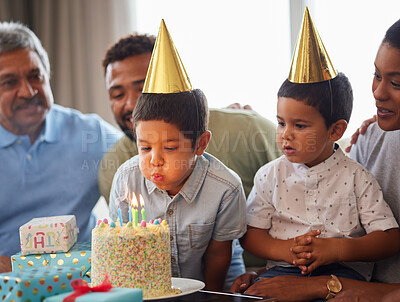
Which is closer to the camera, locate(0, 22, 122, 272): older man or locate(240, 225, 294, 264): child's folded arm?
locate(240, 225, 294, 264): child's folded arm

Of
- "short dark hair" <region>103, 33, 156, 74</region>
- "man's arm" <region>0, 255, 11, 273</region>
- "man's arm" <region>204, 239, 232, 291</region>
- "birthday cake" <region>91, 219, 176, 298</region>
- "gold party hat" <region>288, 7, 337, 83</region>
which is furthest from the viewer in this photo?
"short dark hair" <region>103, 33, 156, 74</region>

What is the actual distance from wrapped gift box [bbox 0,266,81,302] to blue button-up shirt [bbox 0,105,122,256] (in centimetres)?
111

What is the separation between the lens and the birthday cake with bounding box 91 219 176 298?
1.11m

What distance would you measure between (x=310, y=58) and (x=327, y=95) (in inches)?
4.2

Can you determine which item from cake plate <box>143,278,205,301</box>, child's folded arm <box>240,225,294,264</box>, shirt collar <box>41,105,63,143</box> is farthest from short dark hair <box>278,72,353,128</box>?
shirt collar <box>41,105,63,143</box>

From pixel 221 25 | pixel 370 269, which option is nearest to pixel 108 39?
pixel 221 25

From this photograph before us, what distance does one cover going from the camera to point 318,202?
4.83 ft

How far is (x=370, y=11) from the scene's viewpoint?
2551 millimetres

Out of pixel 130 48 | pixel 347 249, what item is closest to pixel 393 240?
pixel 347 249

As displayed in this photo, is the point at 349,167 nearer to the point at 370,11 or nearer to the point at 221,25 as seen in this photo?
the point at 370,11

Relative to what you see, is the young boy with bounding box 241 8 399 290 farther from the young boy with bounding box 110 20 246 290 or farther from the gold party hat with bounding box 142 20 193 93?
the gold party hat with bounding box 142 20 193 93

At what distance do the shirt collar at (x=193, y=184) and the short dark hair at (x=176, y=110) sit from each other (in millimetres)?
114

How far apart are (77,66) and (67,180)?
1344mm

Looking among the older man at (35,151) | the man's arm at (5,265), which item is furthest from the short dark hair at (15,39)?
the man's arm at (5,265)
